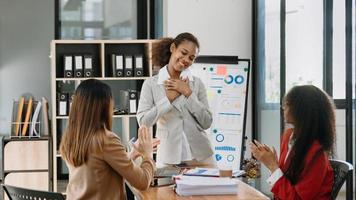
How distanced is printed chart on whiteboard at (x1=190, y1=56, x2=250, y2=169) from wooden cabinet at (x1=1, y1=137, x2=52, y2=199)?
5.37 ft

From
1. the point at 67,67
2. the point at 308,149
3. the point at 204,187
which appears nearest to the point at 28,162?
the point at 67,67

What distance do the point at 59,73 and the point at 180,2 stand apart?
1.36m

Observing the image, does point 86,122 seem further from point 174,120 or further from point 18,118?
point 18,118

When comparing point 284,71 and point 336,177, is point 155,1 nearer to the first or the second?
point 284,71

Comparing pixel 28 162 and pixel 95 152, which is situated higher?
pixel 95 152

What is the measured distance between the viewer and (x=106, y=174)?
87.0 inches

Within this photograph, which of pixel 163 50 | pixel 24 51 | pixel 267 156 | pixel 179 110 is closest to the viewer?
pixel 267 156

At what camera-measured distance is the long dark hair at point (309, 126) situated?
7.22ft

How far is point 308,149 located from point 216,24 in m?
2.99

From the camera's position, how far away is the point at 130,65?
5.23 meters

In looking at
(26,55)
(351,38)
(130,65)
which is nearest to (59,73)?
(130,65)

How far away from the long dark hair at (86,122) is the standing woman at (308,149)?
2.48 feet

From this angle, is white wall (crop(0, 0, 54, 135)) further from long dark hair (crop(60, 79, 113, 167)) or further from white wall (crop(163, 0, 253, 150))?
long dark hair (crop(60, 79, 113, 167))

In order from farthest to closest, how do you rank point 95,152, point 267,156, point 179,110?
point 179,110 < point 267,156 < point 95,152
